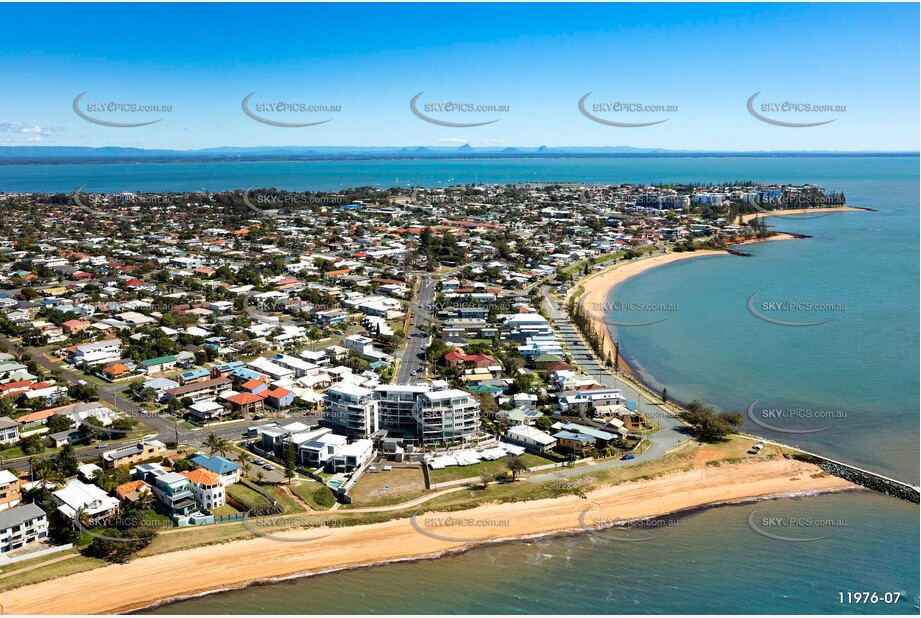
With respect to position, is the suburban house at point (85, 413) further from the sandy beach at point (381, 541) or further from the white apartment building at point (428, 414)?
the white apartment building at point (428, 414)

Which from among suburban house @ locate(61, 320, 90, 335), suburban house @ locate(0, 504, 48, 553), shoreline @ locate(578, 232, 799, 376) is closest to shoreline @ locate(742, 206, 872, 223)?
shoreline @ locate(578, 232, 799, 376)

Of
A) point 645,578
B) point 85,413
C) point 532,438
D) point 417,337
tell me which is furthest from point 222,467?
point 417,337

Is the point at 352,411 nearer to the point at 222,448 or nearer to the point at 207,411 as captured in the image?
the point at 222,448

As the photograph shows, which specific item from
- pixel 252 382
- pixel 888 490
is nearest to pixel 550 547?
pixel 888 490

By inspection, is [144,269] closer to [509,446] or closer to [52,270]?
[52,270]

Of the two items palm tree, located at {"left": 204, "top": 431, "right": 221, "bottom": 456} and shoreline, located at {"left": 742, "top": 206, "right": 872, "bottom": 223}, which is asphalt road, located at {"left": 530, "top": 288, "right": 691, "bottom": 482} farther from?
shoreline, located at {"left": 742, "top": 206, "right": 872, "bottom": 223}

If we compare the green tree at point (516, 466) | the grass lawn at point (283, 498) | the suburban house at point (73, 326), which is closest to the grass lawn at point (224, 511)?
the grass lawn at point (283, 498)
